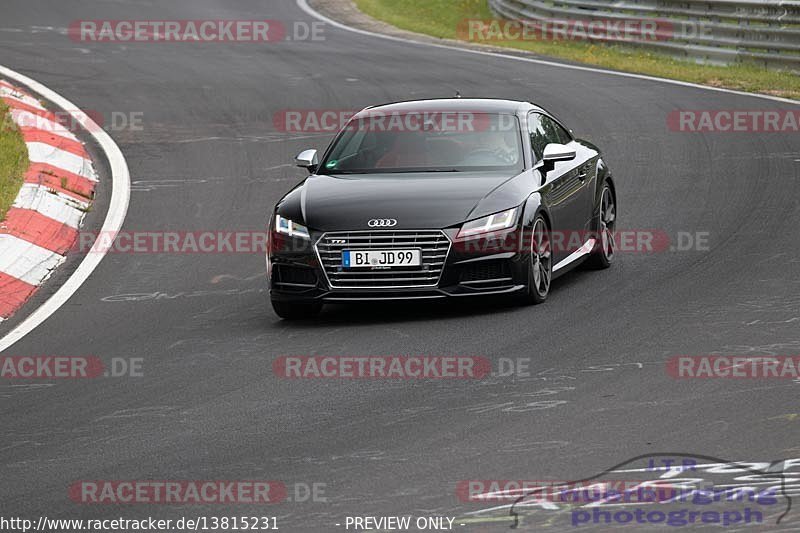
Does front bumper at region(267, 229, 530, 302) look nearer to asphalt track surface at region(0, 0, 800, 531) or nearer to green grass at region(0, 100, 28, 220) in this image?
asphalt track surface at region(0, 0, 800, 531)

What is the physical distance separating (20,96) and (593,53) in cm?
1053

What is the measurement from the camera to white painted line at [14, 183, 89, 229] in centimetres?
1391

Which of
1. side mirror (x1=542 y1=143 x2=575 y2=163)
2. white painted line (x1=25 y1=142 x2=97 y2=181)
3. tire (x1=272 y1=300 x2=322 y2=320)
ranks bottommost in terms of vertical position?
white painted line (x1=25 y1=142 x2=97 y2=181)

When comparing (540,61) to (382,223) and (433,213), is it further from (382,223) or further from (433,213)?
(382,223)

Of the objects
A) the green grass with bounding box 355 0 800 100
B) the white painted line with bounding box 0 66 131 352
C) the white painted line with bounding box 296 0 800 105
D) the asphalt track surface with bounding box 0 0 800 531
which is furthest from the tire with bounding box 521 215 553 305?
the green grass with bounding box 355 0 800 100

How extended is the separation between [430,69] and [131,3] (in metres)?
11.5

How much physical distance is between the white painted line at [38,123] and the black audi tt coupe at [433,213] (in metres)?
6.96

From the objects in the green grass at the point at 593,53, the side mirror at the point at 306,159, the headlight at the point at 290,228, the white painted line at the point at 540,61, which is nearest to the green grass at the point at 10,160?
the side mirror at the point at 306,159

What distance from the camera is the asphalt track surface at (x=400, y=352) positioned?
22.3ft

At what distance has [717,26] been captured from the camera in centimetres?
2378

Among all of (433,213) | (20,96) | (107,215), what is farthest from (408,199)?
(20,96)

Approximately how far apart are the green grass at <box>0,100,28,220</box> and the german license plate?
178 inches

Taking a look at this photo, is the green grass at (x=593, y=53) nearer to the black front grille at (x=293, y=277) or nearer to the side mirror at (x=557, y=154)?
the side mirror at (x=557, y=154)

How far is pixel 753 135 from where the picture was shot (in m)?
17.8
